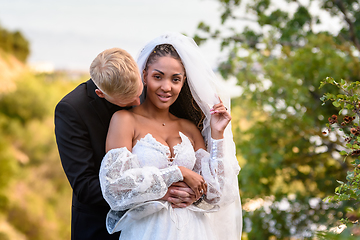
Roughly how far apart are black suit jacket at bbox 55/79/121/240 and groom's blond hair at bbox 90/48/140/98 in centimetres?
32

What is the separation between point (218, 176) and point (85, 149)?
84cm

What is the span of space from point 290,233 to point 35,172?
7.74 metres

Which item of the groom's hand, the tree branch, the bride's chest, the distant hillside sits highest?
the distant hillside

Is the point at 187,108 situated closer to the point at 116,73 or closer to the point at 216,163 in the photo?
the point at 216,163

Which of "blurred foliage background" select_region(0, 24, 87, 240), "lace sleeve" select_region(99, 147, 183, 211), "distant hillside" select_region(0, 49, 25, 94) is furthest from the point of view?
"distant hillside" select_region(0, 49, 25, 94)

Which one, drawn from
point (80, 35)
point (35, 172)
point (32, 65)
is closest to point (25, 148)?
point (35, 172)

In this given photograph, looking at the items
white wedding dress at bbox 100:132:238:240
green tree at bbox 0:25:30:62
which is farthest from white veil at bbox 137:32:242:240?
green tree at bbox 0:25:30:62

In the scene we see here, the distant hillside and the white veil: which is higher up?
the distant hillside

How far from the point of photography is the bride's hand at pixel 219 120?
97.6 inches

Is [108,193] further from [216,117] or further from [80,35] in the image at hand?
[80,35]

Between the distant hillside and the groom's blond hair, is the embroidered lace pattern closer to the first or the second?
the groom's blond hair

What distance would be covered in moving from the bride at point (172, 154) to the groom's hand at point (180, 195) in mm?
27

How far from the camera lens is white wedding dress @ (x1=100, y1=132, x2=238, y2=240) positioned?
7.04ft

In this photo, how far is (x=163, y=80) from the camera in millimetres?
2439
